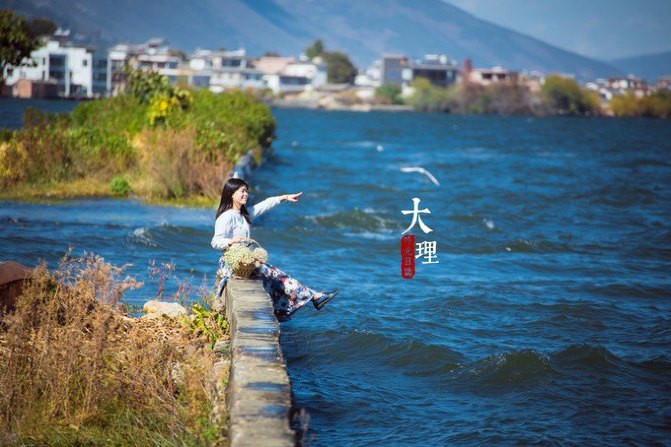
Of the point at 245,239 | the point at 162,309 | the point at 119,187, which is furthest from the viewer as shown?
the point at 119,187

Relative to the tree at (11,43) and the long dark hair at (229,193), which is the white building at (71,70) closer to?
the tree at (11,43)

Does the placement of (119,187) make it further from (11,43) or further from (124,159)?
(11,43)

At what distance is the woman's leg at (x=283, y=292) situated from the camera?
421 inches

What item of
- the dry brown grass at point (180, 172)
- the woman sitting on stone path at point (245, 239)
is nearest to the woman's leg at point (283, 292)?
the woman sitting on stone path at point (245, 239)

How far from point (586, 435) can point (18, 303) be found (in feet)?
16.3

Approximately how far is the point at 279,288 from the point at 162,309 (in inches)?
47.9

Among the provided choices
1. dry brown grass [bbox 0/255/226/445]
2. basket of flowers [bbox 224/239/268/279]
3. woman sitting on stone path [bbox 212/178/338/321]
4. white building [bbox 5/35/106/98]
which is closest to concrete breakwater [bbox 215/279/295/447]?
dry brown grass [bbox 0/255/226/445]

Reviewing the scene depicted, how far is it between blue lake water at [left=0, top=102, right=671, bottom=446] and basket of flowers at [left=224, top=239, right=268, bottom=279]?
1210mm

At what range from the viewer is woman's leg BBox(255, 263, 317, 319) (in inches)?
421

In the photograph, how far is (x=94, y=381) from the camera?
8.08 m

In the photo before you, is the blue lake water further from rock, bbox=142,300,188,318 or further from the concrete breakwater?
rock, bbox=142,300,188,318

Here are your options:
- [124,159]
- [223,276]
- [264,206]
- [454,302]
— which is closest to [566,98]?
[124,159]

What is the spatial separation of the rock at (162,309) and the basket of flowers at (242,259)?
68 cm

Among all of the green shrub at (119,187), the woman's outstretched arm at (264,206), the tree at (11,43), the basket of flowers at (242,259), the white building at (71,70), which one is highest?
the white building at (71,70)
